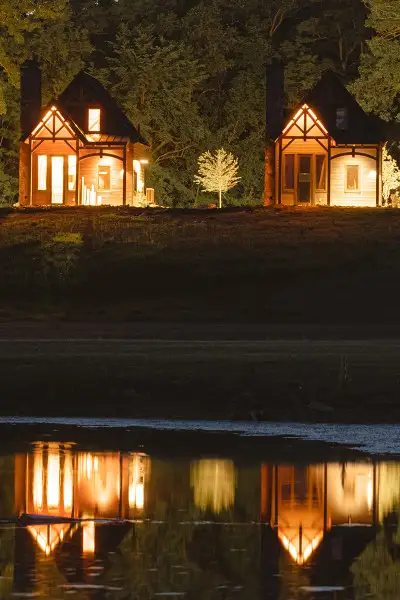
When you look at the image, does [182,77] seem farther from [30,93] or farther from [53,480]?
[53,480]

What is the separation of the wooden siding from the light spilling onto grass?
1883 inches

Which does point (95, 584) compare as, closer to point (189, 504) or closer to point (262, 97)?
point (189, 504)

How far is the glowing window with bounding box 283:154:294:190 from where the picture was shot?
65.1m

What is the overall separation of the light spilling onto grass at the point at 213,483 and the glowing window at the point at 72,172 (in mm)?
48472

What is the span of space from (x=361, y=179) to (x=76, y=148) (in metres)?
12.5

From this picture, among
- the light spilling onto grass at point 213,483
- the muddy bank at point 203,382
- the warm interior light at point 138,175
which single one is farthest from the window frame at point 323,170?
the light spilling onto grass at point 213,483

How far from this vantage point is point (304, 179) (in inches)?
2564

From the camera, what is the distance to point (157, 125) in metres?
75.8

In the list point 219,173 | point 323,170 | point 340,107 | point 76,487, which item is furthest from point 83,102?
point 76,487

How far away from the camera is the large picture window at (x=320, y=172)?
6488cm

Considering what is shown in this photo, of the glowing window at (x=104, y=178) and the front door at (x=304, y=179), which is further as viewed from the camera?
the glowing window at (x=104, y=178)

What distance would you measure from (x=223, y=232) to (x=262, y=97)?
Answer: 2822 centimetres

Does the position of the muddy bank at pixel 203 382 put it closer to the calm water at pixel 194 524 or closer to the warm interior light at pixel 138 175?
the calm water at pixel 194 524

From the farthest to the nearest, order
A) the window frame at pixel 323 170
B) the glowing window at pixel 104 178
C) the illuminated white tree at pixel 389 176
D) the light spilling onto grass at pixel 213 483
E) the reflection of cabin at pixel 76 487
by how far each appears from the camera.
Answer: the illuminated white tree at pixel 389 176 < the glowing window at pixel 104 178 < the window frame at pixel 323 170 < the light spilling onto grass at pixel 213 483 < the reflection of cabin at pixel 76 487
